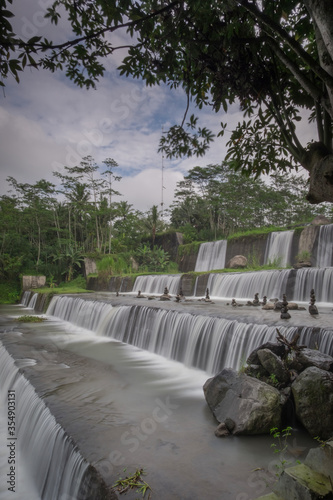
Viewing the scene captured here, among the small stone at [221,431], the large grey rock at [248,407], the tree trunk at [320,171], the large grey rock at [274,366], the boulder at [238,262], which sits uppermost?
the boulder at [238,262]

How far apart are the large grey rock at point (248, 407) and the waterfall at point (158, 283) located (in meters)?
12.5

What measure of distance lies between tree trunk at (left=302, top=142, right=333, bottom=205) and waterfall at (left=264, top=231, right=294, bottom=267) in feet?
52.7

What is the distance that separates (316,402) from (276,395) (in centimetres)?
43

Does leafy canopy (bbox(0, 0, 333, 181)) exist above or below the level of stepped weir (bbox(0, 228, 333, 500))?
above

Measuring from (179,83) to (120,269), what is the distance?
20325 mm

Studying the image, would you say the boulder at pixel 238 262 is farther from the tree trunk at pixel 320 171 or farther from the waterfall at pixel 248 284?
the tree trunk at pixel 320 171

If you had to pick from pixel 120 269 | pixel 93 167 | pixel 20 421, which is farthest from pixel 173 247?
pixel 20 421

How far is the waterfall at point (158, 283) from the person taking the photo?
55.7ft

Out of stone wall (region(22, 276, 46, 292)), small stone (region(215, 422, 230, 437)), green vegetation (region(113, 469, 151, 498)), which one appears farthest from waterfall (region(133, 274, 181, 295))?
green vegetation (region(113, 469, 151, 498))

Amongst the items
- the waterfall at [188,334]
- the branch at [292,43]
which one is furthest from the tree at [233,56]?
the waterfall at [188,334]

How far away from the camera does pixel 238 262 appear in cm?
1938

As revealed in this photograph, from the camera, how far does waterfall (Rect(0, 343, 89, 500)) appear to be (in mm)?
3029

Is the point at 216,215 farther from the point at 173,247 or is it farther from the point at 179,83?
the point at 179,83

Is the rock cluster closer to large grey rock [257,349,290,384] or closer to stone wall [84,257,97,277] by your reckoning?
large grey rock [257,349,290,384]
